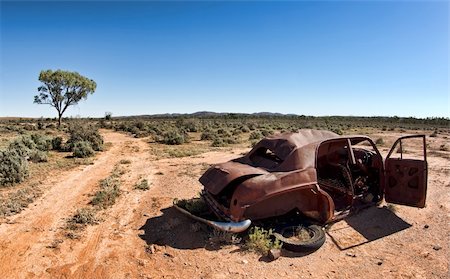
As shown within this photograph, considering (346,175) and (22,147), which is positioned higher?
(22,147)

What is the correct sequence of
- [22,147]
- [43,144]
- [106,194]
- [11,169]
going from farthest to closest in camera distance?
[43,144], [22,147], [11,169], [106,194]

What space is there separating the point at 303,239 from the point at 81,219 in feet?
14.1

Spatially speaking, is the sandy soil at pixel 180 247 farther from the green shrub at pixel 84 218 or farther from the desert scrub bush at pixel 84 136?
the desert scrub bush at pixel 84 136

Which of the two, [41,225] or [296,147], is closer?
[296,147]

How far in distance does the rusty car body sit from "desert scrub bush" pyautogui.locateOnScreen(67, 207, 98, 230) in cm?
235

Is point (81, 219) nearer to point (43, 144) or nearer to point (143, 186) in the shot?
point (143, 186)

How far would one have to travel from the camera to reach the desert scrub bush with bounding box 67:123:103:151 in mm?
17000

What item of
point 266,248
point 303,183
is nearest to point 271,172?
point 303,183

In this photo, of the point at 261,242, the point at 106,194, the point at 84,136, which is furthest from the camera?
the point at 84,136

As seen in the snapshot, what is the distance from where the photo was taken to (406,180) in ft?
20.8

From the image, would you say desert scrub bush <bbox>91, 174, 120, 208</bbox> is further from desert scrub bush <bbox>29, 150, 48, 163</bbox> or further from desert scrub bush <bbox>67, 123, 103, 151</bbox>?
desert scrub bush <bbox>67, 123, 103, 151</bbox>

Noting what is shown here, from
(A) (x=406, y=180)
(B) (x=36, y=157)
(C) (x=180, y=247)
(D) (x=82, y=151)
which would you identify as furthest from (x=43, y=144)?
(A) (x=406, y=180)

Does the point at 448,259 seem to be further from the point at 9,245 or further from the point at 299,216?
the point at 9,245

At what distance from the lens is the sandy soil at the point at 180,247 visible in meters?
4.60
